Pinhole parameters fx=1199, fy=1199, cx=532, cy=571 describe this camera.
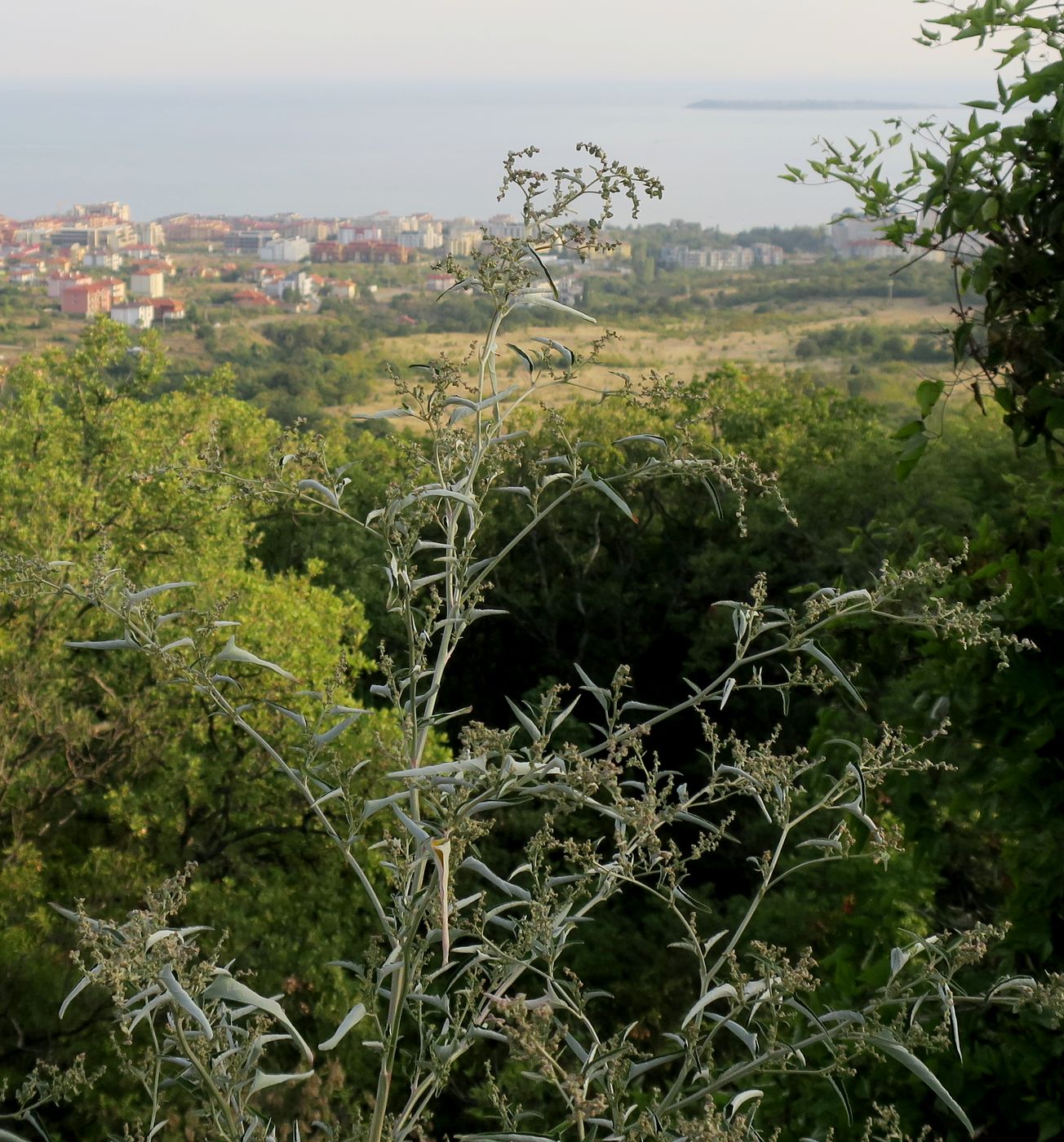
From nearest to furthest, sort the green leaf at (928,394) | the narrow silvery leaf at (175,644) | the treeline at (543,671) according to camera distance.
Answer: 1. the narrow silvery leaf at (175,644)
2. the green leaf at (928,394)
3. the treeline at (543,671)

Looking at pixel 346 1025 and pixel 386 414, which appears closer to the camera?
pixel 346 1025

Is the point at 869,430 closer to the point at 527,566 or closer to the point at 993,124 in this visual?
the point at 527,566

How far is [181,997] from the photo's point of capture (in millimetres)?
1790

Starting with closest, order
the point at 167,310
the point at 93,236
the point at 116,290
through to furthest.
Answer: the point at 167,310, the point at 116,290, the point at 93,236

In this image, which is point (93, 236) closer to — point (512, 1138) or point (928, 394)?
point (928, 394)

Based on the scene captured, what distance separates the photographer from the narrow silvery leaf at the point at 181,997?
5.83 ft

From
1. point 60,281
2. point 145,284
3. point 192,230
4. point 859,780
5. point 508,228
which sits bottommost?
point 859,780

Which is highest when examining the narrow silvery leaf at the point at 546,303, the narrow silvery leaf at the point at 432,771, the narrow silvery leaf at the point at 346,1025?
the narrow silvery leaf at the point at 546,303

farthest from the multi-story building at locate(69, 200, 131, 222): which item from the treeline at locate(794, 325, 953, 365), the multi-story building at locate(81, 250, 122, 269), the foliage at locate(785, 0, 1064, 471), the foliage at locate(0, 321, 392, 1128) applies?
the foliage at locate(785, 0, 1064, 471)

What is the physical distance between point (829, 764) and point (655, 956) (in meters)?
2.54

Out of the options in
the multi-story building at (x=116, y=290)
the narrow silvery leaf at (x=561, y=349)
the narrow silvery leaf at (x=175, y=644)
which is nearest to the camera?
the narrow silvery leaf at (x=175, y=644)

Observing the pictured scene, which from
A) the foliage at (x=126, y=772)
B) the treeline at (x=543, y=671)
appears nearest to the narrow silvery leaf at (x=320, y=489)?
the treeline at (x=543, y=671)

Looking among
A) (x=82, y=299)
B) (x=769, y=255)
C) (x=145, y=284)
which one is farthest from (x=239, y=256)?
(x=82, y=299)

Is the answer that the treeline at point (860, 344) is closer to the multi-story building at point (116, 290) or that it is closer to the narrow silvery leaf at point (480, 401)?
the multi-story building at point (116, 290)
